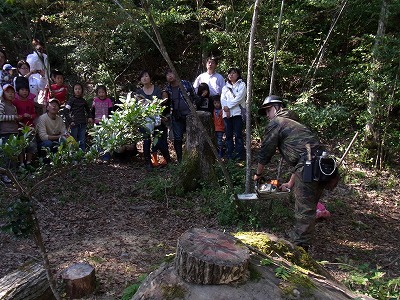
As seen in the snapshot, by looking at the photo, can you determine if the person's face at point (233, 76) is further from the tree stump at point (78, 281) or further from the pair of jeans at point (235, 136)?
the tree stump at point (78, 281)

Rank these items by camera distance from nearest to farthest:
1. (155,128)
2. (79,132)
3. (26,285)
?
1. (26,285)
2. (155,128)
3. (79,132)

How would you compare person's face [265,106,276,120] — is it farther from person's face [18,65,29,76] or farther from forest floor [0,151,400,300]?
person's face [18,65,29,76]

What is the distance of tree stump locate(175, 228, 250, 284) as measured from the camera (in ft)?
9.30

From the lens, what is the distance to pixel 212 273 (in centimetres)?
284

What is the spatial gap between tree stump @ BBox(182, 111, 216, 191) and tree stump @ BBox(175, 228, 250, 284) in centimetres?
367

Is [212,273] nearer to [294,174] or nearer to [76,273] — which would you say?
[76,273]

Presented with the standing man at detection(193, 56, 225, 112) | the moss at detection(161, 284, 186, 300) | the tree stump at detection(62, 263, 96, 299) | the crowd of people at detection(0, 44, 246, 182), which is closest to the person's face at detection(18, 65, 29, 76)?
the crowd of people at detection(0, 44, 246, 182)

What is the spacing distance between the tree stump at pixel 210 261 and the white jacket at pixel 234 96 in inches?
196

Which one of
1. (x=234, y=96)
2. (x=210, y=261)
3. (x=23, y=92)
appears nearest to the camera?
(x=210, y=261)

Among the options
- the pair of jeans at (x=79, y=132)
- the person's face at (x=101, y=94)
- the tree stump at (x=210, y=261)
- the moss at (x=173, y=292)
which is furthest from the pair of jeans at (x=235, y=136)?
the moss at (x=173, y=292)

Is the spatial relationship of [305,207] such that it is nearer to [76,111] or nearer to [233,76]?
[233,76]

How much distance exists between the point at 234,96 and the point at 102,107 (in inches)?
109

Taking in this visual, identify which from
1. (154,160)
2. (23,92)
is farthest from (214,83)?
(23,92)

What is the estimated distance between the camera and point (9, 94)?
274 inches
